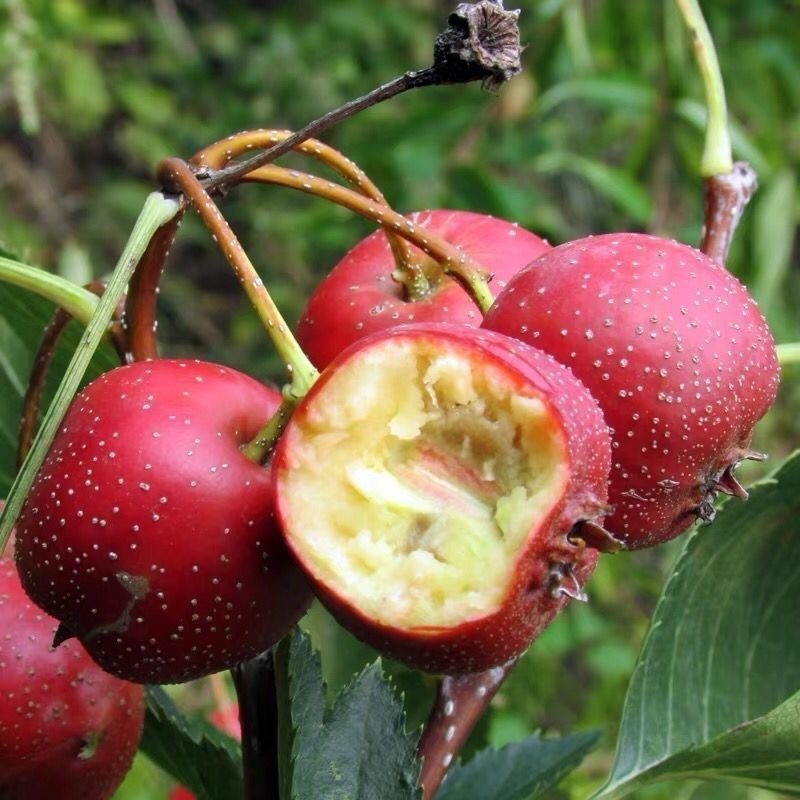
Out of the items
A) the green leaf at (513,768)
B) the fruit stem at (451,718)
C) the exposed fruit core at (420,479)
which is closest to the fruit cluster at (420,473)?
the exposed fruit core at (420,479)

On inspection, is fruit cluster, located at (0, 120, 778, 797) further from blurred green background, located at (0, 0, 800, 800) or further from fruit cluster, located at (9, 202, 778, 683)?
blurred green background, located at (0, 0, 800, 800)

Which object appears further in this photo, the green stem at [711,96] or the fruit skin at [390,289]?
the green stem at [711,96]

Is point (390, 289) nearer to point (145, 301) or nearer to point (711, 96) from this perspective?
point (145, 301)

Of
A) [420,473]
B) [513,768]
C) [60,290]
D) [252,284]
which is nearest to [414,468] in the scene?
[420,473]

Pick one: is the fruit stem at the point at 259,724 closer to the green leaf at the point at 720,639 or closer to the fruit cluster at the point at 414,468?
the fruit cluster at the point at 414,468

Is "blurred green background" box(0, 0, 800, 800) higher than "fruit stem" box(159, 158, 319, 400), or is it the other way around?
"fruit stem" box(159, 158, 319, 400)

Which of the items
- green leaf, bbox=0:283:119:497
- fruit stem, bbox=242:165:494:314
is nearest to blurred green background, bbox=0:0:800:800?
green leaf, bbox=0:283:119:497
